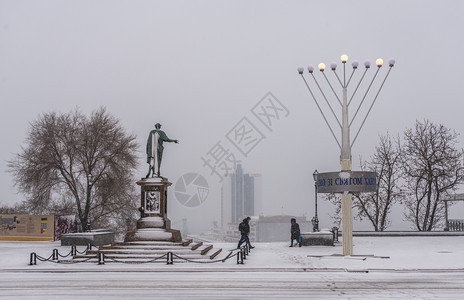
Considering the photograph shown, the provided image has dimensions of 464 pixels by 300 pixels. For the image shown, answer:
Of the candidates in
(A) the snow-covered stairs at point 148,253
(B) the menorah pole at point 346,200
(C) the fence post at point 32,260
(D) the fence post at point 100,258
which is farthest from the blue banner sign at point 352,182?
(C) the fence post at point 32,260

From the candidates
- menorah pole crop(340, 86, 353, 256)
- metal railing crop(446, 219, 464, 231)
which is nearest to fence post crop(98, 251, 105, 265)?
menorah pole crop(340, 86, 353, 256)

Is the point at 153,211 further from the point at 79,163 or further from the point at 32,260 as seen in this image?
the point at 79,163

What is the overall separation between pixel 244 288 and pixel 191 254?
9069 millimetres

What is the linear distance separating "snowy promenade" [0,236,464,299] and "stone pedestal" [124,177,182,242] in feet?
12.1

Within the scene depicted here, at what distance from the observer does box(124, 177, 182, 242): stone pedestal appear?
24.4 meters

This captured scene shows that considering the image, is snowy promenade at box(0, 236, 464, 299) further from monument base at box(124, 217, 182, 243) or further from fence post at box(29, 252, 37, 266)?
monument base at box(124, 217, 182, 243)

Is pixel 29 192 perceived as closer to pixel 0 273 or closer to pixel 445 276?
pixel 0 273

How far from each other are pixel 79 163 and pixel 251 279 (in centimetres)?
3112

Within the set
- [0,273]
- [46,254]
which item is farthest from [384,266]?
[46,254]

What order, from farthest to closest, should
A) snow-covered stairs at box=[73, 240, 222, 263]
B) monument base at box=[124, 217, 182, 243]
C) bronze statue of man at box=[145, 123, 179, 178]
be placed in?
bronze statue of man at box=[145, 123, 179, 178] < monument base at box=[124, 217, 182, 243] < snow-covered stairs at box=[73, 240, 222, 263]

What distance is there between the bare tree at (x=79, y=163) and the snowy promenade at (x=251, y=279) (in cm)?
2008

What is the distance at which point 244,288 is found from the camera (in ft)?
45.7

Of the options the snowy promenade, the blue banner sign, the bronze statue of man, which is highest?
the bronze statue of man

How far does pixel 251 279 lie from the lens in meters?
16.0
